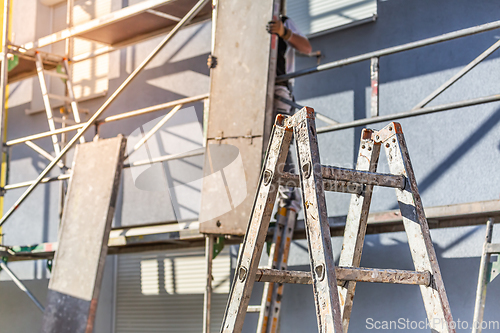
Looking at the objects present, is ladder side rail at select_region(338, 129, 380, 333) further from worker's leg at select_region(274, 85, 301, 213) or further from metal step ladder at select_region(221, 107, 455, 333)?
worker's leg at select_region(274, 85, 301, 213)

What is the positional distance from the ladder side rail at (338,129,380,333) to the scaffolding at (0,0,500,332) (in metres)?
1.38

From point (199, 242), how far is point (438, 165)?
2.58 m

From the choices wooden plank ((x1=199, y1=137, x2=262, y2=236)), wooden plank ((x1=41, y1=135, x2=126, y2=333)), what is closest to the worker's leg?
wooden plank ((x1=199, y1=137, x2=262, y2=236))

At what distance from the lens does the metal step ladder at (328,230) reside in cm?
247

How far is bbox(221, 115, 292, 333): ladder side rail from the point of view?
2832 millimetres

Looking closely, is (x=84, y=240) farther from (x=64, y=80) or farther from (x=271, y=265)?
(x=64, y=80)

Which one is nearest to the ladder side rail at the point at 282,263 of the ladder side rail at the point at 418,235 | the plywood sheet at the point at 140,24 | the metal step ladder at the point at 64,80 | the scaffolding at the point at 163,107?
the scaffolding at the point at 163,107

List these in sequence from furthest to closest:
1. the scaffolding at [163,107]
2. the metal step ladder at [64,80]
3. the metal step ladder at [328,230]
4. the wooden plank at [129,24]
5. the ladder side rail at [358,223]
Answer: the metal step ladder at [64,80], the wooden plank at [129,24], the scaffolding at [163,107], the ladder side rail at [358,223], the metal step ladder at [328,230]

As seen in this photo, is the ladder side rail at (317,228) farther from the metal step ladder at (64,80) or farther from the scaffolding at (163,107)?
the metal step ladder at (64,80)

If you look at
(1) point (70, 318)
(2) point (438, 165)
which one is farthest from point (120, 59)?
(2) point (438, 165)

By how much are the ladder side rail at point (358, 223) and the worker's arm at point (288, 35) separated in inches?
91.1

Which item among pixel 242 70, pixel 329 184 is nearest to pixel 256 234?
pixel 329 184

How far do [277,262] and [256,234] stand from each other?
7.52ft

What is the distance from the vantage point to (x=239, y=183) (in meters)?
5.05
